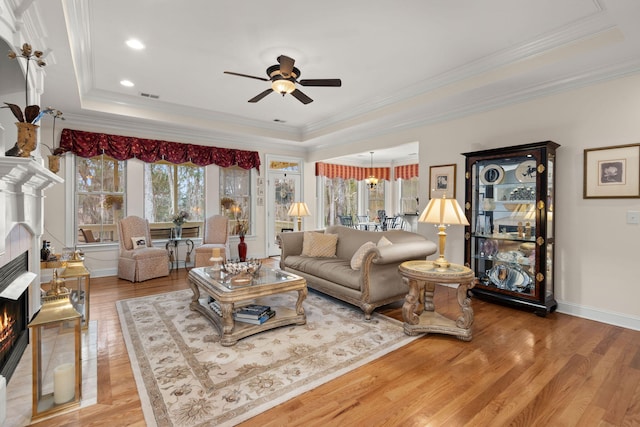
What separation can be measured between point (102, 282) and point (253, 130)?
3651 mm

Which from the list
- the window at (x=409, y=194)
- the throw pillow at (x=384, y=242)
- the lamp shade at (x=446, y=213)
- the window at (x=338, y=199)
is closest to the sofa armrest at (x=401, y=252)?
the throw pillow at (x=384, y=242)

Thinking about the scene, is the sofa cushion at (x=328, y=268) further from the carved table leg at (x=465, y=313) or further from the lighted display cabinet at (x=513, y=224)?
the lighted display cabinet at (x=513, y=224)

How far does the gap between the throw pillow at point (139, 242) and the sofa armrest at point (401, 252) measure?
4.05 metres

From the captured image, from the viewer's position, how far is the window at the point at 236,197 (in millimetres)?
6516

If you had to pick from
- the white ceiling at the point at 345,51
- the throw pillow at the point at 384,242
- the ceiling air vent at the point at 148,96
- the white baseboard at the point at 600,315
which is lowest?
the white baseboard at the point at 600,315

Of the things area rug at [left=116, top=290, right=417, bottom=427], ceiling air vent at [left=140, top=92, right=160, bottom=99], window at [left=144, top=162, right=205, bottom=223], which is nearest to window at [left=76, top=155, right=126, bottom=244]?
window at [left=144, top=162, right=205, bottom=223]

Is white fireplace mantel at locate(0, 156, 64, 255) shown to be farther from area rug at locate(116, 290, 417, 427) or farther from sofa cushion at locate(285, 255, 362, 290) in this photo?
sofa cushion at locate(285, 255, 362, 290)

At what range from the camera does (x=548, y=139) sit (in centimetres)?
360

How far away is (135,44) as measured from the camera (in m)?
3.25

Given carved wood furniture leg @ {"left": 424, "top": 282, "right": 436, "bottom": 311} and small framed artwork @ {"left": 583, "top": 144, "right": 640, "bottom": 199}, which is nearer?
small framed artwork @ {"left": 583, "top": 144, "right": 640, "bottom": 199}

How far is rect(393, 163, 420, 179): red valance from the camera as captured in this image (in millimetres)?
9078

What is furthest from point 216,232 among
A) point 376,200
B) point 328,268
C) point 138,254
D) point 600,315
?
point 376,200

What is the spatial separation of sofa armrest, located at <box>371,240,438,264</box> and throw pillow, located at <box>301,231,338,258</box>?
1.28 metres

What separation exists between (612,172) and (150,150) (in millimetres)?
6505
